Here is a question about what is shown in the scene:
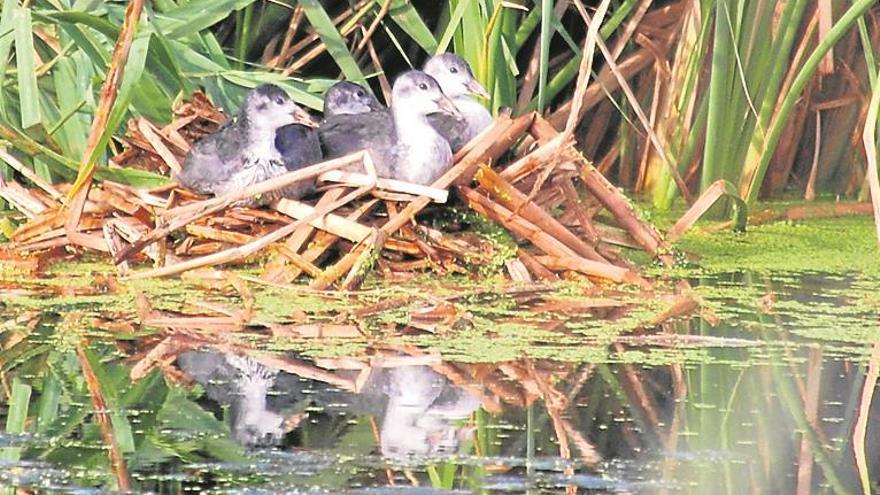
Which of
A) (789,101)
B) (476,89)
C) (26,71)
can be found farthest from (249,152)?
(789,101)

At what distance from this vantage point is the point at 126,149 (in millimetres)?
6293

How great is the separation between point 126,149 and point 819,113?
286 cm

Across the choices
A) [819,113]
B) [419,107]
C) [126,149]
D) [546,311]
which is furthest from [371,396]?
[819,113]

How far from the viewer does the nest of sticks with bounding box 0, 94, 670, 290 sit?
5523 millimetres

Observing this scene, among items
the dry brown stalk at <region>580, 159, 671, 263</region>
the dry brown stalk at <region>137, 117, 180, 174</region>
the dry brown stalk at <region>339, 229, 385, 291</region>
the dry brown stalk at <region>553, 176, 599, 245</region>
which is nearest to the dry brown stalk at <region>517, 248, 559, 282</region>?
the dry brown stalk at <region>553, 176, 599, 245</region>

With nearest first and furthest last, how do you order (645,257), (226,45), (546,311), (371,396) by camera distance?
1. (371,396)
2. (546,311)
3. (645,257)
4. (226,45)

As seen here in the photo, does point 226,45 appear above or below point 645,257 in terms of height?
above

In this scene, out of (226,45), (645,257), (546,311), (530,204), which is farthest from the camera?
(226,45)

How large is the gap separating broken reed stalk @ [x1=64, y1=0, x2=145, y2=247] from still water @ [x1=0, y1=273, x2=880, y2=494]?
0.62 m

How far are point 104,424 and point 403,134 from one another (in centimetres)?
219

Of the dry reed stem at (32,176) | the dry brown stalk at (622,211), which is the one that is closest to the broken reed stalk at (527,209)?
the dry brown stalk at (622,211)

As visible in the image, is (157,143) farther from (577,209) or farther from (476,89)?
(577,209)

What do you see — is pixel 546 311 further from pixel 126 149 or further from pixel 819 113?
pixel 819 113

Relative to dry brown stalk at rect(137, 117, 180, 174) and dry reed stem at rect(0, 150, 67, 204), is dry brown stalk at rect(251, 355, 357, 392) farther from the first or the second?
dry reed stem at rect(0, 150, 67, 204)
